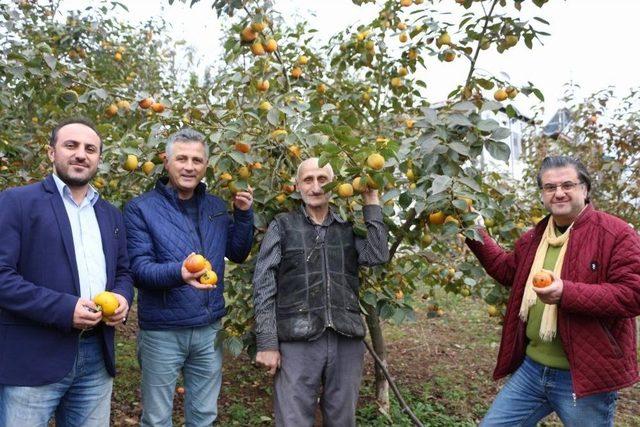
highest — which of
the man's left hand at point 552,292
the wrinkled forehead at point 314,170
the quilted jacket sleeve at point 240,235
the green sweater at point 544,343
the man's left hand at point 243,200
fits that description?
the wrinkled forehead at point 314,170

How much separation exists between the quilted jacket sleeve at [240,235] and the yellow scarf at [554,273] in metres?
1.11

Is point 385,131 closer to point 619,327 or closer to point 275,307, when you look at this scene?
point 275,307

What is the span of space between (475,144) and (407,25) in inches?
62.5

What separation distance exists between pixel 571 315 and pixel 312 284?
930 mm

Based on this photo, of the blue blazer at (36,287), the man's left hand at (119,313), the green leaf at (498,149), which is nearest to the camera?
the blue blazer at (36,287)

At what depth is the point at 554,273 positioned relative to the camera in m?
1.99

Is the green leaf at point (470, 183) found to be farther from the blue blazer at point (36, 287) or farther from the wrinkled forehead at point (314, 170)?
the blue blazer at point (36, 287)

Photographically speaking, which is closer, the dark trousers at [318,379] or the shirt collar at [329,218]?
the dark trousers at [318,379]

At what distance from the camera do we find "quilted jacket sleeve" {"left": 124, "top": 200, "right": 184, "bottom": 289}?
2015mm

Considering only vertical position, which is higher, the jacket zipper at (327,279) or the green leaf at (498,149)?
the green leaf at (498,149)

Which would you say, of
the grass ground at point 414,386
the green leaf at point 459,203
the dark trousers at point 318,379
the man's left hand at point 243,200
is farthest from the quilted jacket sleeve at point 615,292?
the grass ground at point 414,386

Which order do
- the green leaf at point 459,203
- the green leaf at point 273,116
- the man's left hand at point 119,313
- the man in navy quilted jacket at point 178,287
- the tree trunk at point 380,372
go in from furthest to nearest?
the tree trunk at point 380,372 < the green leaf at point 273,116 < the man in navy quilted jacket at point 178,287 < the green leaf at point 459,203 < the man's left hand at point 119,313

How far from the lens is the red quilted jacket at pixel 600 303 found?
1.81 metres

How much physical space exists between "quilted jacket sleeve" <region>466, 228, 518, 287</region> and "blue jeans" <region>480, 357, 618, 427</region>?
363 mm
